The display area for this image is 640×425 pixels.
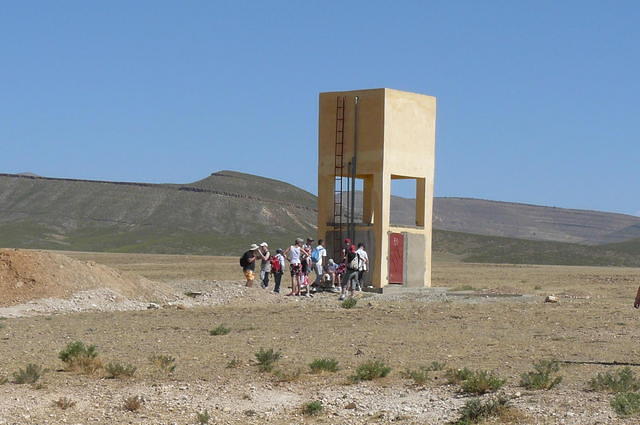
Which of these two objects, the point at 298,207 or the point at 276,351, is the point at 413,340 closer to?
the point at 276,351

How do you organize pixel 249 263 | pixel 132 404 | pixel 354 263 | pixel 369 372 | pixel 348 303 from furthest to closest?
pixel 249 263, pixel 354 263, pixel 348 303, pixel 369 372, pixel 132 404

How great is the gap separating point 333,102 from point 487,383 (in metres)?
24.1

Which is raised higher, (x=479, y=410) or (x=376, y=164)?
(x=376, y=164)

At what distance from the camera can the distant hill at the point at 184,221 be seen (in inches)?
4640

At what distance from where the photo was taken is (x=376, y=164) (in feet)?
121

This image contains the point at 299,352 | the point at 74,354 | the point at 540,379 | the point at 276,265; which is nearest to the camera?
the point at 540,379

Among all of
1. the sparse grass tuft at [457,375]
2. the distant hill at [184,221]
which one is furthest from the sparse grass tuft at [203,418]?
the distant hill at [184,221]

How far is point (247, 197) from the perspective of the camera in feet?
505

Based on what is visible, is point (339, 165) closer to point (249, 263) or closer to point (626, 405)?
point (249, 263)

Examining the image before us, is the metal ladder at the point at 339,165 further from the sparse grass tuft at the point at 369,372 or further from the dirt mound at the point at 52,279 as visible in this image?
the sparse grass tuft at the point at 369,372

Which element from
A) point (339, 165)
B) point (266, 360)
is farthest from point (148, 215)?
point (266, 360)

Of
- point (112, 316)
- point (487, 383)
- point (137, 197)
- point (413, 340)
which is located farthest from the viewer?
point (137, 197)

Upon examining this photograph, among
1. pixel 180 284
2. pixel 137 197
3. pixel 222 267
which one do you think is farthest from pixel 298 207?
pixel 180 284

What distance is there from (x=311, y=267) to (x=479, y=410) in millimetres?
22268
